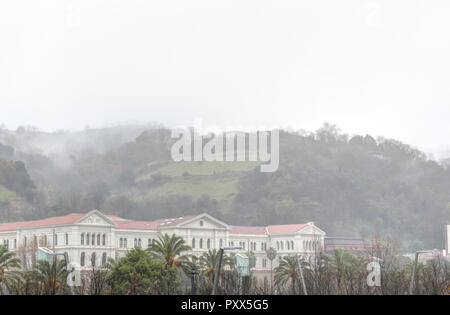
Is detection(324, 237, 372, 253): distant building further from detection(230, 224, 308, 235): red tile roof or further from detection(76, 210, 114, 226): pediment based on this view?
detection(76, 210, 114, 226): pediment

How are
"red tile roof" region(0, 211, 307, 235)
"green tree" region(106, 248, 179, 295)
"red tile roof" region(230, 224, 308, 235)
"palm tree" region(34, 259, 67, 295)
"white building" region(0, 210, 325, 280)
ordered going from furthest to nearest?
1. "red tile roof" region(230, 224, 308, 235)
2. "red tile roof" region(0, 211, 307, 235)
3. "white building" region(0, 210, 325, 280)
4. "green tree" region(106, 248, 179, 295)
5. "palm tree" region(34, 259, 67, 295)

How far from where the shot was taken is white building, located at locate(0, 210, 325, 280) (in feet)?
458

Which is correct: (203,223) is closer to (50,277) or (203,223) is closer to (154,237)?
(154,237)

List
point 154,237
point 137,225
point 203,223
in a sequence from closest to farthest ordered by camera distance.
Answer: point 154,237 < point 137,225 < point 203,223

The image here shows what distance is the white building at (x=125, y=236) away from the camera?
458ft

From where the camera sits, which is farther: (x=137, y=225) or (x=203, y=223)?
(x=203, y=223)

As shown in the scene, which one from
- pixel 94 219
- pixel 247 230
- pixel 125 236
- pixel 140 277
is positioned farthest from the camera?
pixel 247 230

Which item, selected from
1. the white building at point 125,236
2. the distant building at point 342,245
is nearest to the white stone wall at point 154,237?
the white building at point 125,236

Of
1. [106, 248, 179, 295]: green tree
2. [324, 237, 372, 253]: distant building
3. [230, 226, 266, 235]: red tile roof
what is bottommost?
[106, 248, 179, 295]: green tree

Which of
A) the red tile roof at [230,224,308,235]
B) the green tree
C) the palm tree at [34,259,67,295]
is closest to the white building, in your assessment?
the red tile roof at [230,224,308,235]

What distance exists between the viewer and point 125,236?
148 meters

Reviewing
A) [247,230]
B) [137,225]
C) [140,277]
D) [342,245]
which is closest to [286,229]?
[247,230]
